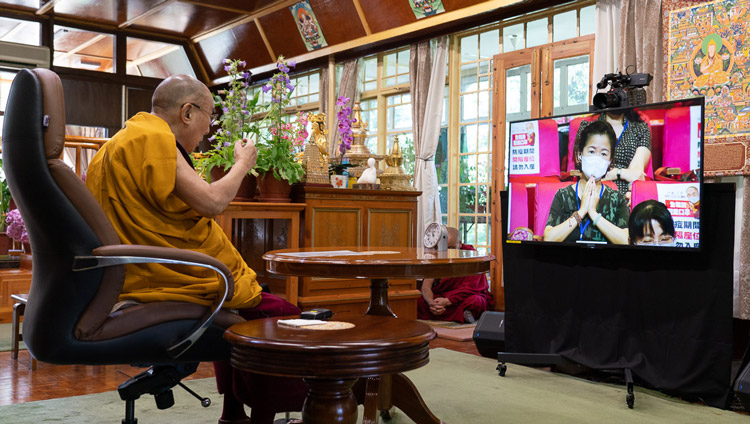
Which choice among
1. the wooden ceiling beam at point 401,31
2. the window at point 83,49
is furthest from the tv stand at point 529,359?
the window at point 83,49

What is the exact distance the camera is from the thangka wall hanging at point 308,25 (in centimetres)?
749

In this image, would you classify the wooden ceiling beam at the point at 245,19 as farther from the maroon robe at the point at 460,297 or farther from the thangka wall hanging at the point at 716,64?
the thangka wall hanging at the point at 716,64

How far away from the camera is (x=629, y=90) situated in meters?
3.64

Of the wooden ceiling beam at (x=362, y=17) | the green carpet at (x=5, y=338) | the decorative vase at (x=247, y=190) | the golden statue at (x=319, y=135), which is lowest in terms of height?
the green carpet at (x=5, y=338)

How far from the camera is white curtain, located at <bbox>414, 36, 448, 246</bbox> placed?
662cm

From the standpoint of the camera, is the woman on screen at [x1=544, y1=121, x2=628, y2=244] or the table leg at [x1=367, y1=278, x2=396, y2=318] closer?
the table leg at [x1=367, y1=278, x2=396, y2=318]

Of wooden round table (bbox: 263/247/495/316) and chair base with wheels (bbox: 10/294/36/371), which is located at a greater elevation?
wooden round table (bbox: 263/247/495/316)

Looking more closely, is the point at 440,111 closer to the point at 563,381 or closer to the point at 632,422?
the point at 563,381

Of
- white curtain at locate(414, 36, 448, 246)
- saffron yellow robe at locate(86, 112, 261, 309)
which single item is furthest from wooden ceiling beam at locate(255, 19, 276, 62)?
saffron yellow robe at locate(86, 112, 261, 309)

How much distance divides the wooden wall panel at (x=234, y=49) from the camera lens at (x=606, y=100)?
18.3 ft

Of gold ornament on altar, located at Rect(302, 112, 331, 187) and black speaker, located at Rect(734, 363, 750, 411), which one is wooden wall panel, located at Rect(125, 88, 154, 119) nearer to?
gold ornament on altar, located at Rect(302, 112, 331, 187)

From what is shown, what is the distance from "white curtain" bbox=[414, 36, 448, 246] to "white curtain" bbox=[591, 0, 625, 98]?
68.2 inches

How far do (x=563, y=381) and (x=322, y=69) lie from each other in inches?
212

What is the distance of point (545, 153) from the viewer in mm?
3580
